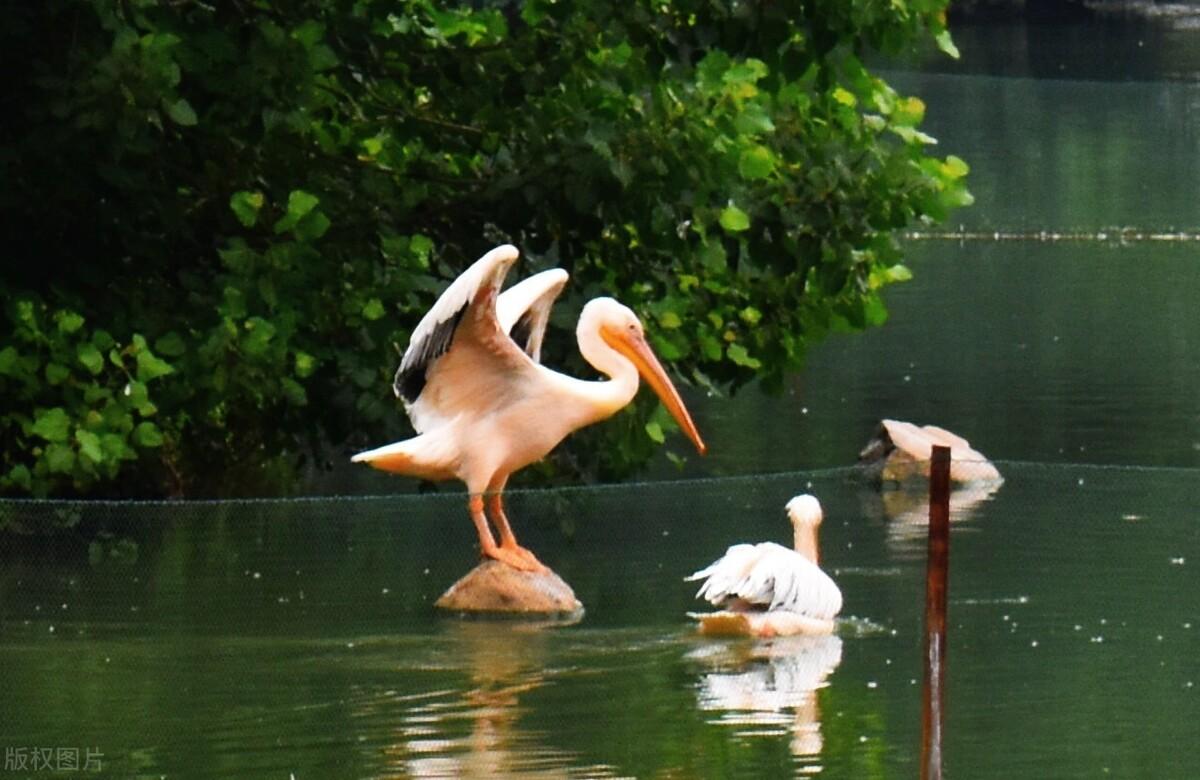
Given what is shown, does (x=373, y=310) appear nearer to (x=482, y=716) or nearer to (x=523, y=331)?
(x=523, y=331)

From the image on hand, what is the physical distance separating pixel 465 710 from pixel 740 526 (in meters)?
2.23

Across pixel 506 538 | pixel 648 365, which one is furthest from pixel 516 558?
pixel 648 365

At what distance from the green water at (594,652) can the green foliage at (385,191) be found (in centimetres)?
144

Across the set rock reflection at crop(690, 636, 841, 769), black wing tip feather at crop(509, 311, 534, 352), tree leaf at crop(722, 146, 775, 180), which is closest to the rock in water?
rock reflection at crop(690, 636, 841, 769)

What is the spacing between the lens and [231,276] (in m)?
13.1

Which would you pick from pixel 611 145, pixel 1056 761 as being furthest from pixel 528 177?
pixel 1056 761

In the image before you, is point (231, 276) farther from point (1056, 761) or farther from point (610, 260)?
point (1056, 761)

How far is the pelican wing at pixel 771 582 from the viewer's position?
11.5 meters

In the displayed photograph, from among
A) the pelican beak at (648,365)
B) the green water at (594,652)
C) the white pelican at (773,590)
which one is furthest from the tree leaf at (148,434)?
the white pelican at (773,590)

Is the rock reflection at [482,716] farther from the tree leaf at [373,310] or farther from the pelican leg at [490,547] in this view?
the tree leaf at [373,310]

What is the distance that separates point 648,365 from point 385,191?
164 cm

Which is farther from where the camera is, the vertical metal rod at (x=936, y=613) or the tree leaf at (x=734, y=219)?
the tree leaf at (x=734, y=219)

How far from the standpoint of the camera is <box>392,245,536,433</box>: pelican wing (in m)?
11.7

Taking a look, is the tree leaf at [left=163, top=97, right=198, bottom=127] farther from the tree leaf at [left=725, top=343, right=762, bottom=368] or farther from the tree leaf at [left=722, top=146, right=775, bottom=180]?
the tree leaf at [left=725, top=343, right=762, bottom=368]
